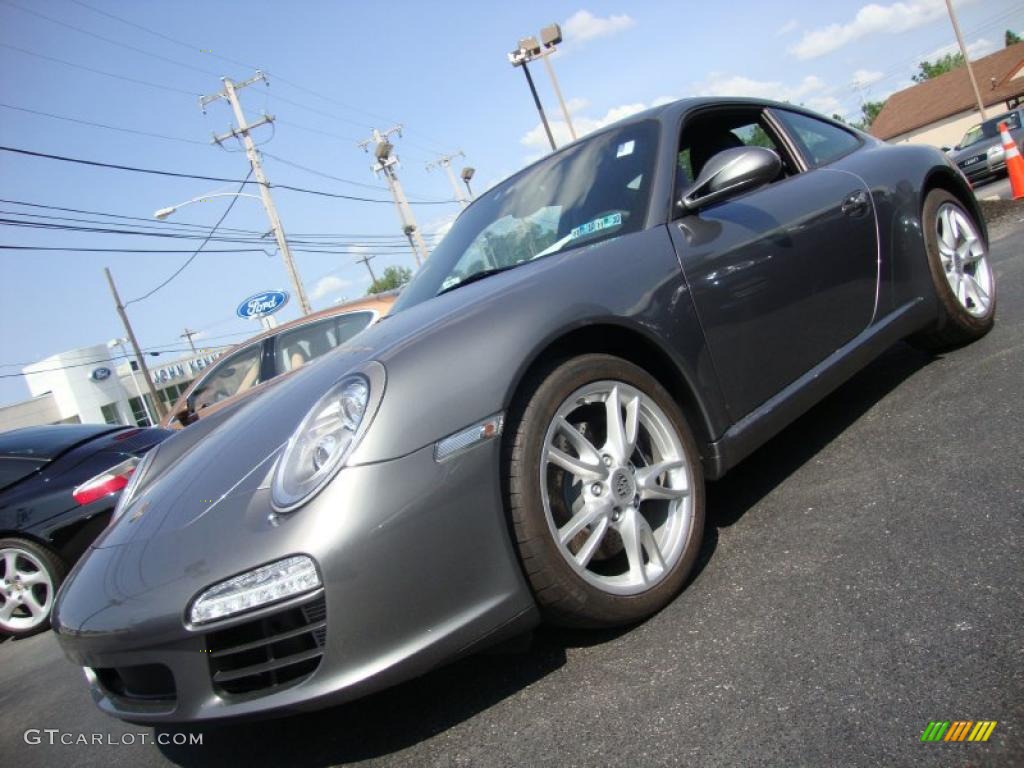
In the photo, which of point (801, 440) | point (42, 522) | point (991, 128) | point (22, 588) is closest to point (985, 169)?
point (991, 128)

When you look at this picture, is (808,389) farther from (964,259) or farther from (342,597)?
(342,597)

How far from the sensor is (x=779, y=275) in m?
2.80

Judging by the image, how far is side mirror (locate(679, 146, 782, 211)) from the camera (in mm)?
2592

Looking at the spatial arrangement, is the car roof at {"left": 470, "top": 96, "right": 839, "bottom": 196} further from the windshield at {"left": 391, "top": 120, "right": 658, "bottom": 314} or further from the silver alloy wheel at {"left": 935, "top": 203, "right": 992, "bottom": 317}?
the silver alloy wheel at {"left": 935, "top": 203, "right": 992, "bottom": 317}

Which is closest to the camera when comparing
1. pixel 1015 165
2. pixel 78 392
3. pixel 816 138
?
pixel 816 138

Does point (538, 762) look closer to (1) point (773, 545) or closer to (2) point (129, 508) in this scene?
(1) point (773, 545)

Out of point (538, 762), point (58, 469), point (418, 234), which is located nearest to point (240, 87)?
point (418, 234)

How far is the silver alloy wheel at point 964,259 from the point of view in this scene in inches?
150

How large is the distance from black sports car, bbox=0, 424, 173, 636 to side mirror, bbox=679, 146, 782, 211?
3.96m

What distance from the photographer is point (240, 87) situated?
22.8 m

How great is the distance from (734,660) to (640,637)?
0.32 m

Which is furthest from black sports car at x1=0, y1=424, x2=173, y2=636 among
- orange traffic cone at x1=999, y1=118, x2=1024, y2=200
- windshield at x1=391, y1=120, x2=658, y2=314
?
orange traffic cone at x1=999, y1=118, x2=1024, y2=200

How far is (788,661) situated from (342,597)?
1018 millimetres

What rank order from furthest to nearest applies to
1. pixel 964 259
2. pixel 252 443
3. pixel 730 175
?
1. pixel 964 259
2. pixel 730 175
3. pixel 252 443
